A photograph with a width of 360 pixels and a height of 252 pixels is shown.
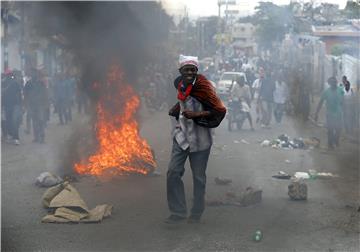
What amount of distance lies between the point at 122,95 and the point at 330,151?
5.13 m

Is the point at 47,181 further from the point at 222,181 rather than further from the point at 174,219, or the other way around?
the point at 174,219

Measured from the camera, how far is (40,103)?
15172 millimetres

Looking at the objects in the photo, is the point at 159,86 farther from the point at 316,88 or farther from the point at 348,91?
the point at 316,88

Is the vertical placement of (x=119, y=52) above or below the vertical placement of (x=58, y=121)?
above

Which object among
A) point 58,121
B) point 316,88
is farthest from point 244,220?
point 316,88

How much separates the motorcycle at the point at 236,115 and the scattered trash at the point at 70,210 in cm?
1092

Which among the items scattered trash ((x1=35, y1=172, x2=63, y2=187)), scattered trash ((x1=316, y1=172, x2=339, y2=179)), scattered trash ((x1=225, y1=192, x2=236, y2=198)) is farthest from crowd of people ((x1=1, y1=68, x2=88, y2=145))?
scattered trash ((x1=225, y1=192, x2=236, y2=198))

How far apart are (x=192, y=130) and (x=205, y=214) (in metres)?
0.97

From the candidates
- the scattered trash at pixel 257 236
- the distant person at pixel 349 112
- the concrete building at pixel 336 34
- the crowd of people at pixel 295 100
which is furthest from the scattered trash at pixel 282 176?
the concrete building at pixel 336 34

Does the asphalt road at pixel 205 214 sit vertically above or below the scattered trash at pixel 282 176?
above

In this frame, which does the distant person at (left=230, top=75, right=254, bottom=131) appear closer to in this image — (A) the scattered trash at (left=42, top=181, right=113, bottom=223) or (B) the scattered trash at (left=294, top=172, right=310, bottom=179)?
(B) the scattered trash at (left=294, top=172, right=310, bottom=179)

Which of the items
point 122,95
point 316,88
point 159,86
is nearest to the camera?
point 122,95

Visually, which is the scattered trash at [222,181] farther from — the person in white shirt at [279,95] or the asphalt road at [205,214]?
the person in white shirt at [279,95]

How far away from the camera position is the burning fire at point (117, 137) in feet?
30.2
